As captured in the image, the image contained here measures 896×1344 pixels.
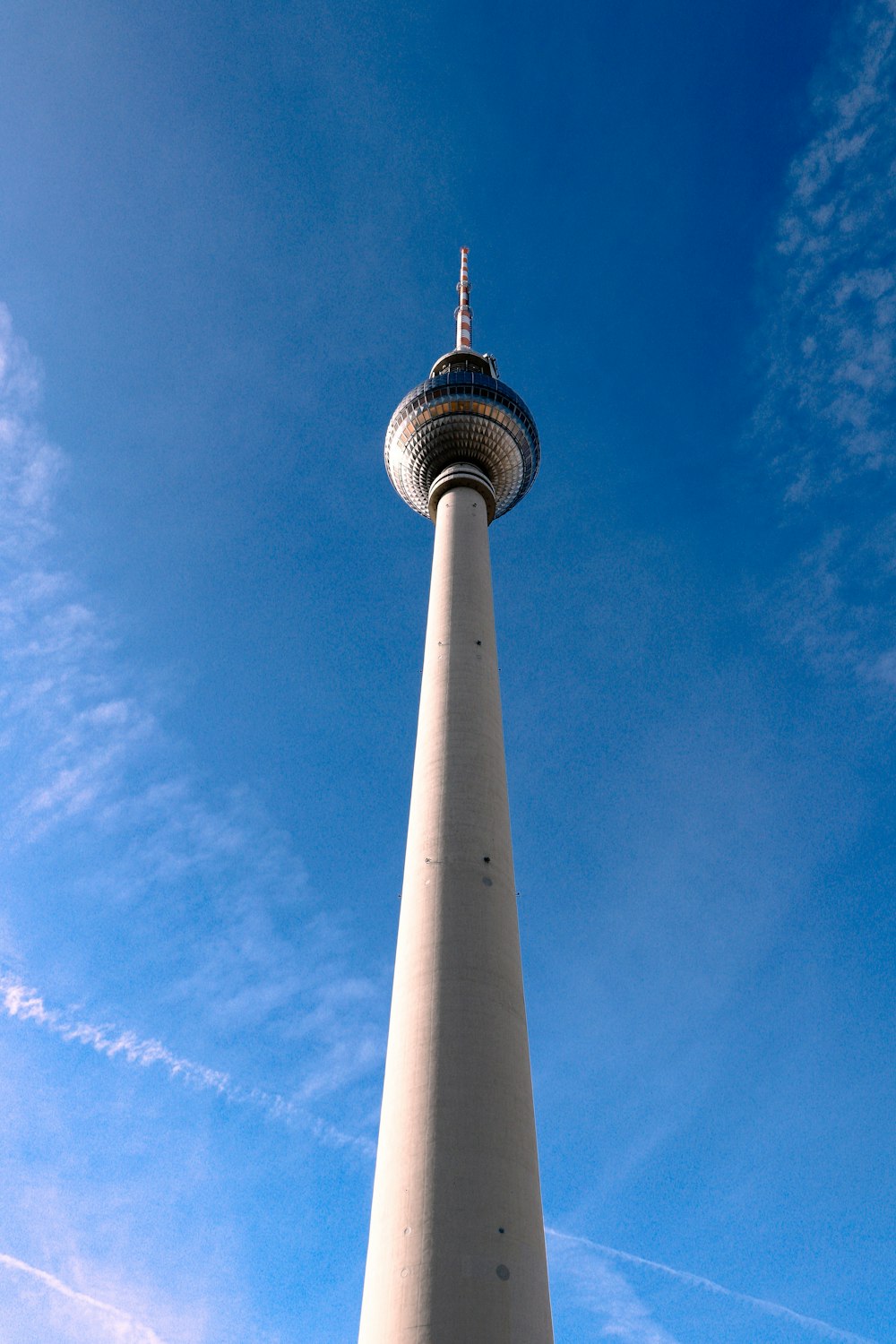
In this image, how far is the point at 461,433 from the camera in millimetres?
62156

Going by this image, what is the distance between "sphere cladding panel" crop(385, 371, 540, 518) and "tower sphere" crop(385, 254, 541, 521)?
55mm

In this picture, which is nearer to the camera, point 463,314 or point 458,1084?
point 458,1084

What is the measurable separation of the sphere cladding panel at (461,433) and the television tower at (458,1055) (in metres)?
11.9

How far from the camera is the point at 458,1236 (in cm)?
2750

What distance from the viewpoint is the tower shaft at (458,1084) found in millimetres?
26922

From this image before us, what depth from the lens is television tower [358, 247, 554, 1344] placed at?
27.0 metres

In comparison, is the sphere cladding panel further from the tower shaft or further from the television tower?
the tower shaft

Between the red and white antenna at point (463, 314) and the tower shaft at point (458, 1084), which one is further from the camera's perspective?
the red and white antenna at point (463, 314)

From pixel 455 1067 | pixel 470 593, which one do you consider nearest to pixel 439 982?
pixel 455 1067

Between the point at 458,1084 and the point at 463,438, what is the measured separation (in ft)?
136

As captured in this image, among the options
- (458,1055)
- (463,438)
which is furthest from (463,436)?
(458,1055)

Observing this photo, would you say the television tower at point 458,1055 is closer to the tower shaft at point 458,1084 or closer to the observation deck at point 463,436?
the tower shaft at point 458,1084

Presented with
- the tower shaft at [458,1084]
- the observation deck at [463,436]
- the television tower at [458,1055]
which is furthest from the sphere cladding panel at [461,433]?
the tower shaft at [458,1084]

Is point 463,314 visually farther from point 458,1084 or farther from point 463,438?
point 458,1084
